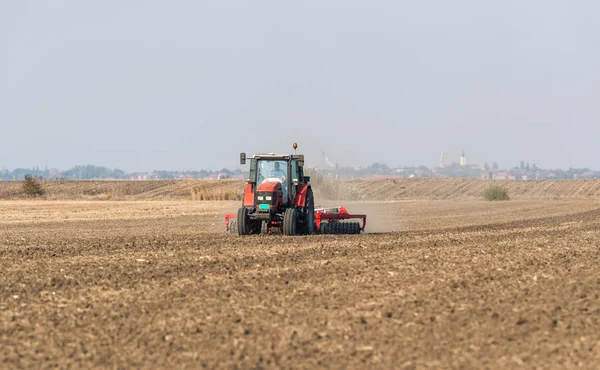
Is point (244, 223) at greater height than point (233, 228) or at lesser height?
greater

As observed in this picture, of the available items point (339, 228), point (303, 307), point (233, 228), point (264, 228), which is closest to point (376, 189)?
point (339, 228)

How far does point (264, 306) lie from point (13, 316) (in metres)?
2.89

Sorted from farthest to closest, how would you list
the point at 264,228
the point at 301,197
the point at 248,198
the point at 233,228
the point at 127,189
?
the point at 127,189 < the point at 264,228 < the point at 233,228 < the point at 248,198 < the point at 301,197

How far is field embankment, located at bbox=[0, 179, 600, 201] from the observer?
72250mm


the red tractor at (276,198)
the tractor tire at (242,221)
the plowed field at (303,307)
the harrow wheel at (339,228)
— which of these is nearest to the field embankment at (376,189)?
the harrow wheel at (339,228)

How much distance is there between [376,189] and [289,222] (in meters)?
59.1

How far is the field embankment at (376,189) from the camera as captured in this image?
72.2 meters

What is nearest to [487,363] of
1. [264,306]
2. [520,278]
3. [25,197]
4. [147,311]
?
[264,306]

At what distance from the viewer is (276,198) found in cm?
2125

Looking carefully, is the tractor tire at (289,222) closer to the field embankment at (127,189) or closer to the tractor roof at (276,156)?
Answer: the tractor roof at (276,156)

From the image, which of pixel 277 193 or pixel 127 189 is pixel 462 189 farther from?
pixel 277 193

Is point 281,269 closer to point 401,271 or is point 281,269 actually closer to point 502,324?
point 401,271

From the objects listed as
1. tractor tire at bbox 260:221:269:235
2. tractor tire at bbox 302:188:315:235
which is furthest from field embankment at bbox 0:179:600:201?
tractor tire at bbox 302:188:315:235

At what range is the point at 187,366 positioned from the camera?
298 inches
